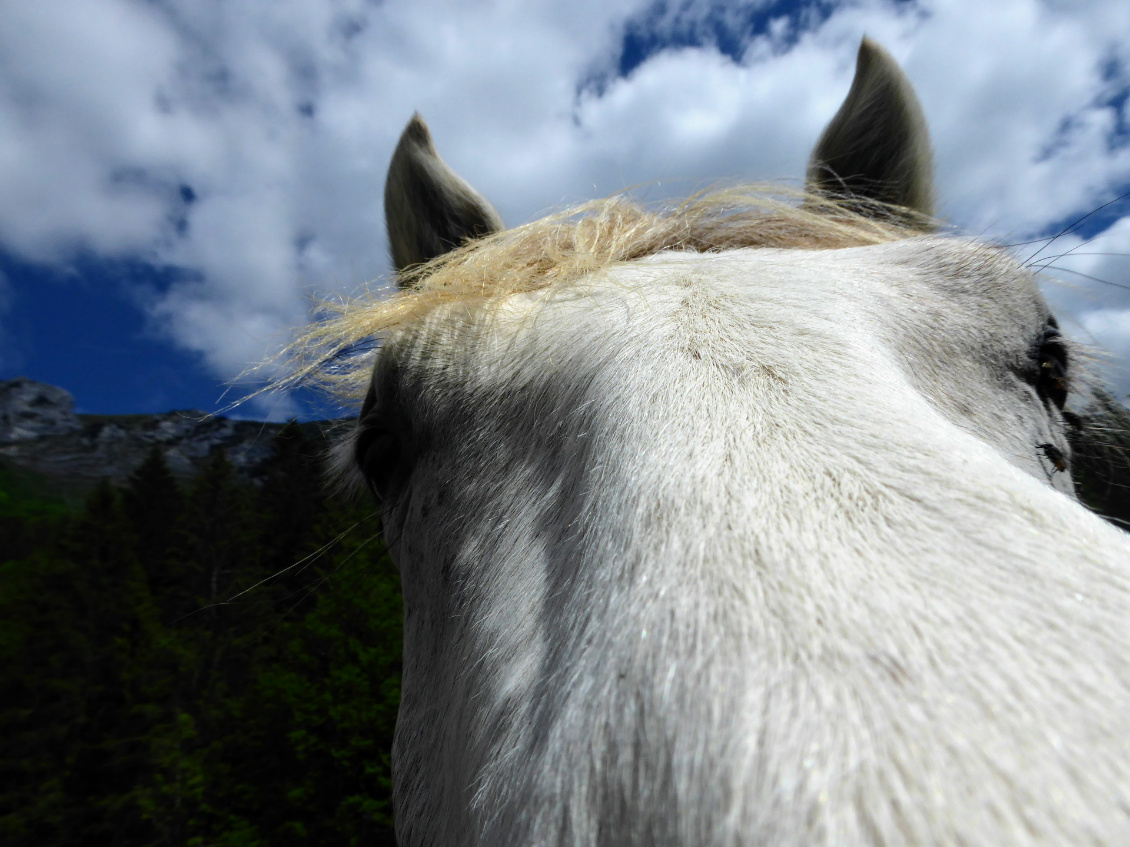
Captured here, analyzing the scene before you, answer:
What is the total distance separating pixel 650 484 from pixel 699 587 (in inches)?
8.6

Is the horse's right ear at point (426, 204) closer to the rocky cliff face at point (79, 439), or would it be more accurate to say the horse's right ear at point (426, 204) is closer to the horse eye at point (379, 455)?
the horse eye at point (379, 455)

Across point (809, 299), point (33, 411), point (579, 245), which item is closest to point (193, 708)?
point (579, 245)

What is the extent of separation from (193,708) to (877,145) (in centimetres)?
2496

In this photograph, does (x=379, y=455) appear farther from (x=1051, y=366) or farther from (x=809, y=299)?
(x=1051, y=366)

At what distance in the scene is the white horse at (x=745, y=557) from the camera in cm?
52

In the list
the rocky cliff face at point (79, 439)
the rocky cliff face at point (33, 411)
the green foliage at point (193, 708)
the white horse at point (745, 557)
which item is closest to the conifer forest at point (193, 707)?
the green foliage at point (193, 708)

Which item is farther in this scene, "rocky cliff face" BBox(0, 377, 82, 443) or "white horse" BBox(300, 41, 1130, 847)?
"rocky cliff face" BBox(0, 377, 82, 443)

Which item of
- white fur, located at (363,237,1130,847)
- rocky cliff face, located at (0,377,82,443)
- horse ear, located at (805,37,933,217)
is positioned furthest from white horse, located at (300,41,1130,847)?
rocky cliff face, located at (0,377,82,443)

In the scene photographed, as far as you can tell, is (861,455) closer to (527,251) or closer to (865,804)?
(865,804)

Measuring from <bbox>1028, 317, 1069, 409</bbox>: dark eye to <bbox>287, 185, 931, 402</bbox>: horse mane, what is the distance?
62 cm

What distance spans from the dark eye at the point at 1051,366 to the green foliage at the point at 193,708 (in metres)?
10.4

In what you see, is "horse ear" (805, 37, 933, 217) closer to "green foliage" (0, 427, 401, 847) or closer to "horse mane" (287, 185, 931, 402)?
"horse mane" (287, 185, 931, 402)

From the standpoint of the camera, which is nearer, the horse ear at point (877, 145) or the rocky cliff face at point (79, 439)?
the horse ear at point (877, 145)

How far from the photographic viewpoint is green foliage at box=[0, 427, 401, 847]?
575 inches
